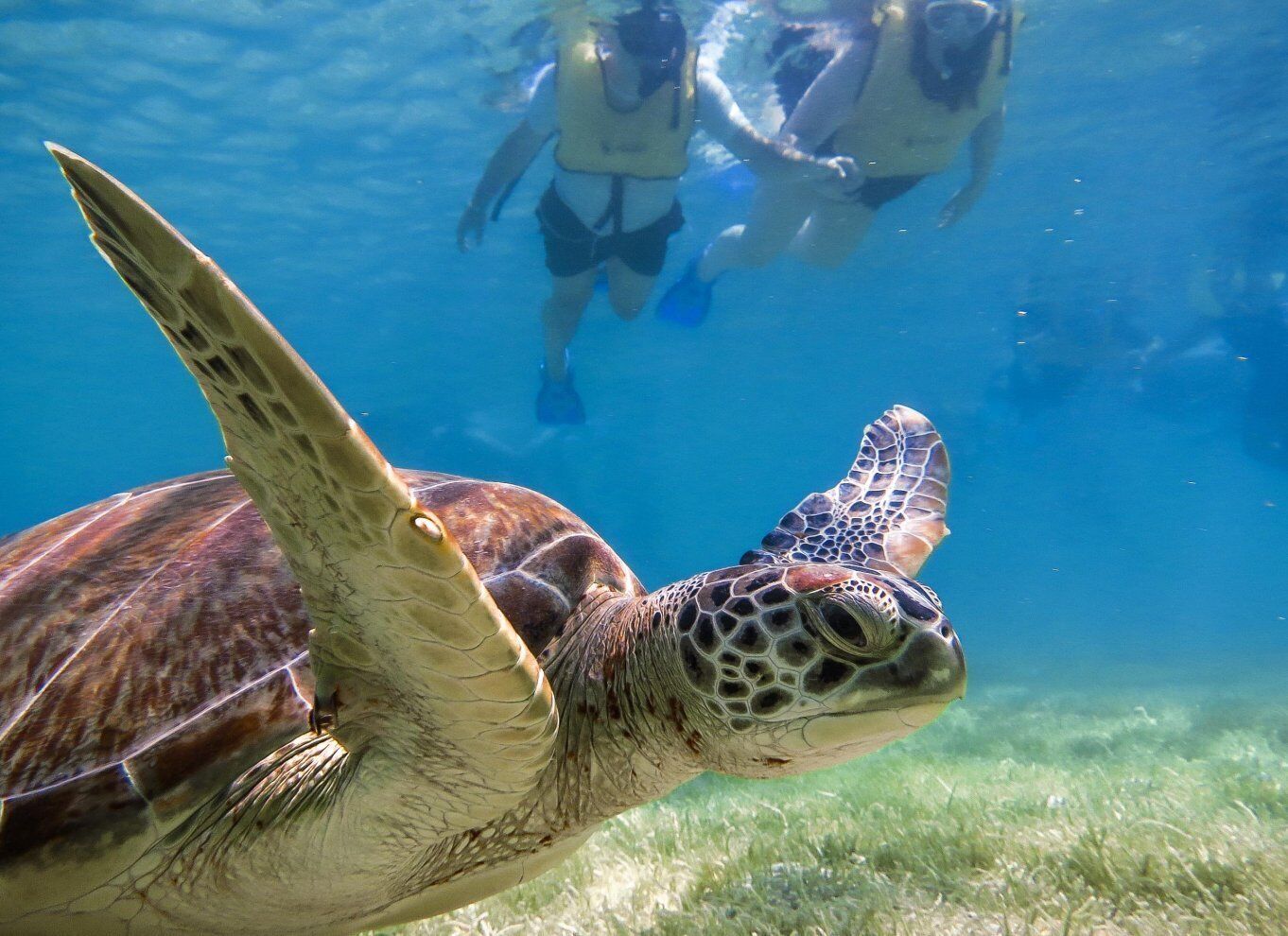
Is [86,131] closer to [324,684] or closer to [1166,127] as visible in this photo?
[324,684]

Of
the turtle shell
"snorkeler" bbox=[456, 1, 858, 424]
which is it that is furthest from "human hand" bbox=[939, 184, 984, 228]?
the turtle shell

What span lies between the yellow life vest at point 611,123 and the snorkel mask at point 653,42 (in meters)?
Result: 0.12

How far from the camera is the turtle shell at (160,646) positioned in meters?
1.32

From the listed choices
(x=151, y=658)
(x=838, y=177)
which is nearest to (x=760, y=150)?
(x=838, y=177)

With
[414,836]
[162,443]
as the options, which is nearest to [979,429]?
[414,836]

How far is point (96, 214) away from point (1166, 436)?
45511 mm

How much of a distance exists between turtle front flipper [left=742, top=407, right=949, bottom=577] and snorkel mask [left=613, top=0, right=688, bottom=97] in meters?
7.18

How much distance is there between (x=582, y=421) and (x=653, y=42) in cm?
763

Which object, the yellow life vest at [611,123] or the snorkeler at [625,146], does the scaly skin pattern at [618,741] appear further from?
the yellow life vest at [611,123]

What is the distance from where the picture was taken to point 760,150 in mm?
8953

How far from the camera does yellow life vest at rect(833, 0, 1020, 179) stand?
8.66 meters

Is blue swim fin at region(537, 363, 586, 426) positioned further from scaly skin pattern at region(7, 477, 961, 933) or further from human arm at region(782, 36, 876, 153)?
scaly skin pattern at region(7, 477, 961, 933)

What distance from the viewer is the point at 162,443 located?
→ 1812 inches

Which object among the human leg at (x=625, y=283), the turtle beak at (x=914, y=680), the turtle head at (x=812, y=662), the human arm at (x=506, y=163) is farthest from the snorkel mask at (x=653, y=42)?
the turtle beak at (x=914, y=680)
